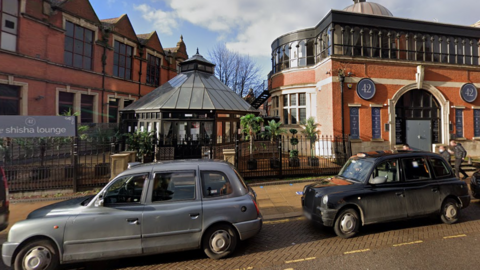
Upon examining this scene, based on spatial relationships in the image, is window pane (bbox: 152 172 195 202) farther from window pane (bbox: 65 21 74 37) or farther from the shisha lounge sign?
window pane (bbox: 65 21 74 37)

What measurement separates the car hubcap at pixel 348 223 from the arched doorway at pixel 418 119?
13.5m

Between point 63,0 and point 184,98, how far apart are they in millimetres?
12785

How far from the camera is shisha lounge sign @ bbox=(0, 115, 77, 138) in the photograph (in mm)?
7566

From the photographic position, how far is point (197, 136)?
13609 millimetres

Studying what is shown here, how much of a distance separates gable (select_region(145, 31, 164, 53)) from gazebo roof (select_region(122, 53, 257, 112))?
29.8 ft

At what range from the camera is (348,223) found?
4680 millimetres

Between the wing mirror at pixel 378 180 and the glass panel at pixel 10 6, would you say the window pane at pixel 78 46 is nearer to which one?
the glass panel at pixel 10 6

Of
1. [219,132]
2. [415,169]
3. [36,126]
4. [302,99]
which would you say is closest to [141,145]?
[36,126]

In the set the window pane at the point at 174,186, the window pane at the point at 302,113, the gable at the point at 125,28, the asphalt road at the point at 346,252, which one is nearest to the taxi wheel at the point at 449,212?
the asphalt road at the point at 346,252

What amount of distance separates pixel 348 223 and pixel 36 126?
32.8 ft

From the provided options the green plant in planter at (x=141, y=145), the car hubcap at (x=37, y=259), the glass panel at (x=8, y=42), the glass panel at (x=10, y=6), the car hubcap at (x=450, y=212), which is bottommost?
the car hubcap at (x=37, y=259)

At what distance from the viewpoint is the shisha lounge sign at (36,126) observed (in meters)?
7.57

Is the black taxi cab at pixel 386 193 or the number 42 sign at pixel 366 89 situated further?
the number 42 sign at pixel 366 89

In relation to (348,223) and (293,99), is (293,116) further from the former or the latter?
(348,223)
